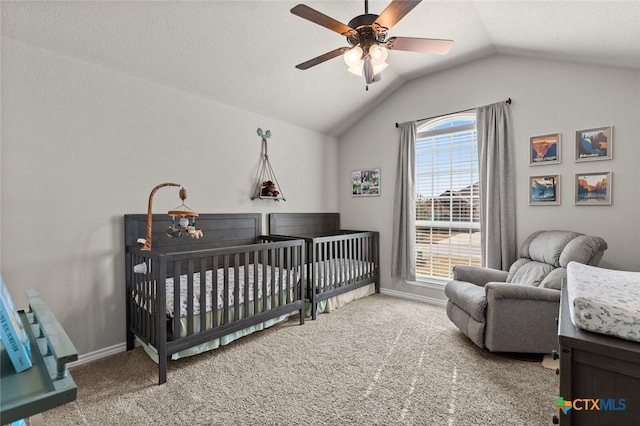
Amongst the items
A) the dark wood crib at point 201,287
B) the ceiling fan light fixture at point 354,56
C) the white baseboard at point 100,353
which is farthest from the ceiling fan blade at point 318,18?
the white baseboard at point 100,353

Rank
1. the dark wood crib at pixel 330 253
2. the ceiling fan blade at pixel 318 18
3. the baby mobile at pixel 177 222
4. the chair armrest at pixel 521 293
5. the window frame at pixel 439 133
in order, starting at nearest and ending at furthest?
the ceiling fan blade at pixel 318 18 < the chair armrest at pixel 521 293 < the baby mobile at pixel 177 222 < the dark wood crib at pixel 330 253 < the window frame at pixel 439 133

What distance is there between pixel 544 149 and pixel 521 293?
1.60 meters

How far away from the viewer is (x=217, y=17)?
2281mm

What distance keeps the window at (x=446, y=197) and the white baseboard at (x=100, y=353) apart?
128 inches

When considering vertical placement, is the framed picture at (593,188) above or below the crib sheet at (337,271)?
above

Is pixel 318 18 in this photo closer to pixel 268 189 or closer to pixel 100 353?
pixel 268 189

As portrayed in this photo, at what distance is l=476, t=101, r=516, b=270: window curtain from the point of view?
310 centimetres

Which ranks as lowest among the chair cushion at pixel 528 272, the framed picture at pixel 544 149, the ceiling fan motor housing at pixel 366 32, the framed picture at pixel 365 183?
the chair cushion at pixel 528 272

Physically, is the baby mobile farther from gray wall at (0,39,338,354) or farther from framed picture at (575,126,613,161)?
framed picture at (575,126,613,161)

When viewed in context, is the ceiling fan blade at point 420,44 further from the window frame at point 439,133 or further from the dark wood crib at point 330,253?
the dark wood crib at point 330,253

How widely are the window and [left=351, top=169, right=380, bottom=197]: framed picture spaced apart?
0.56 meters

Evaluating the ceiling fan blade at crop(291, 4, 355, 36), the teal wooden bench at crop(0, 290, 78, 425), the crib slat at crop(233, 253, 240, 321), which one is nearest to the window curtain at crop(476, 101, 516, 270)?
the ceiling fan blade at crop(291, 4, 355, 36)

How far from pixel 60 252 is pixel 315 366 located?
2038 millimetres

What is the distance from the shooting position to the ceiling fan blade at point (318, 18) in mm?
1699
